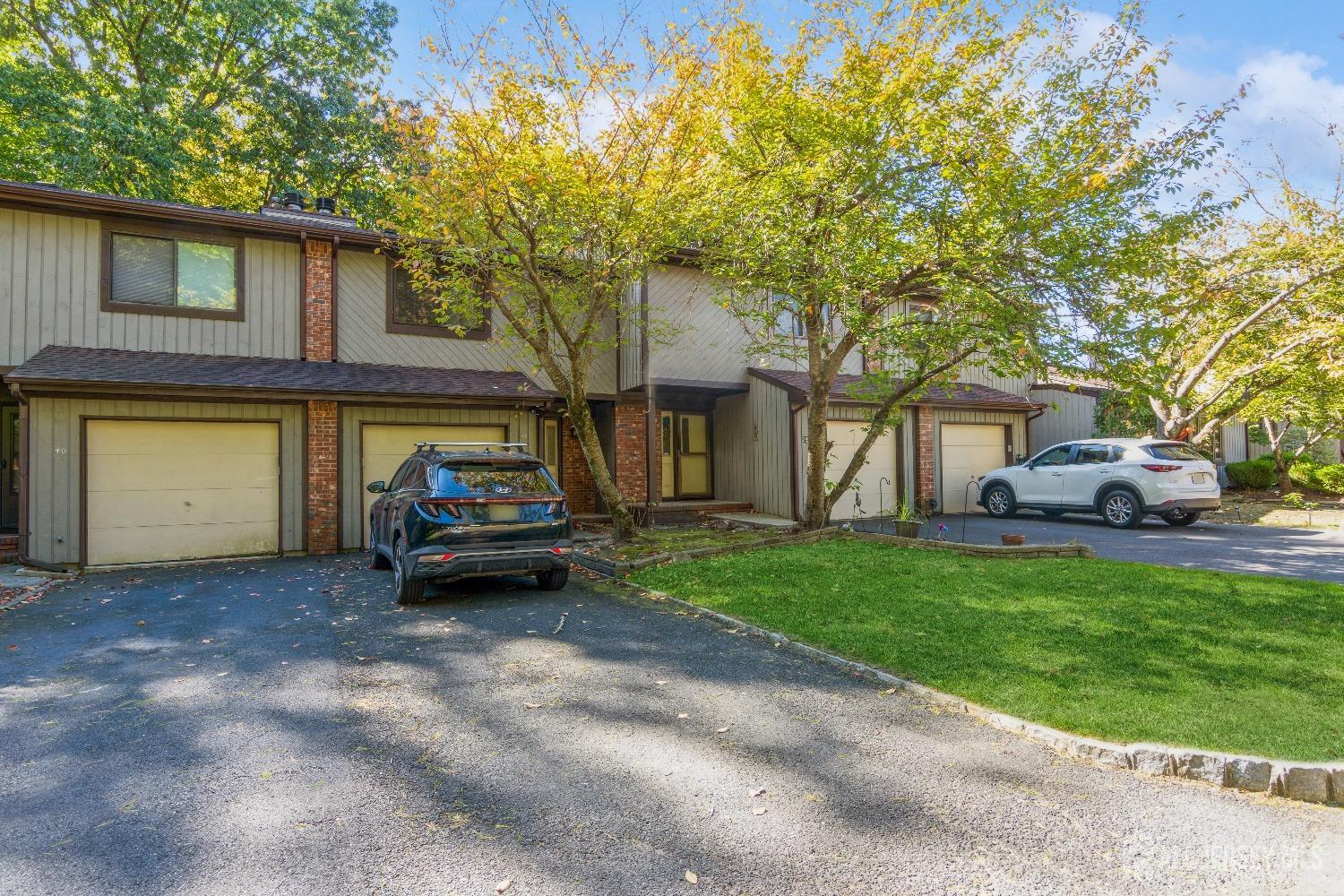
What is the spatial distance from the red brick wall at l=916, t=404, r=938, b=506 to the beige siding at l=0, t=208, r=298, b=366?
12723 millimetres

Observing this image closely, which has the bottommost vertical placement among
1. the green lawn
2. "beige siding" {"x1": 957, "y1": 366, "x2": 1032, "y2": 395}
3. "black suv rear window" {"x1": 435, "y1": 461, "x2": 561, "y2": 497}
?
the green lawn

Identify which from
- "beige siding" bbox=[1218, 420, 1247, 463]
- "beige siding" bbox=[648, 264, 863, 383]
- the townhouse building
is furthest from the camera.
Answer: "beige siding" bbox=[1218, 420, 1247, 463]

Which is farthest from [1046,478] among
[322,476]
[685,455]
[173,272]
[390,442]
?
[173,272]

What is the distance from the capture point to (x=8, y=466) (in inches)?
483

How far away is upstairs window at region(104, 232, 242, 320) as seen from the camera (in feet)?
36.2

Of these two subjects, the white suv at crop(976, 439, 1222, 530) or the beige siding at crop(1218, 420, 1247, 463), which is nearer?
the white suv at crop(976, 439, 1222, 530)

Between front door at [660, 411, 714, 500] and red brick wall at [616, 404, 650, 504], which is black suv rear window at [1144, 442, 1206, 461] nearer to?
front door at [660, 411, 714, 500]

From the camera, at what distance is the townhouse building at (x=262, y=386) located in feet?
34.0

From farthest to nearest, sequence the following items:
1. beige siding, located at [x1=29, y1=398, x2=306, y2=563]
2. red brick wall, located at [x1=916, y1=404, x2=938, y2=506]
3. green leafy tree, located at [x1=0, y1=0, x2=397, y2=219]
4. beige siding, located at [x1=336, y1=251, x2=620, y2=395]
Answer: green leafy tree, located at [x1=0, y1=0, x2=397, y2=219] < red brick wall, located at [x1=916, y1=404, x2=938, y2=506] < beige siding, located at [x1=336, y1=251, x2=620, y2=395] < beige siding, located at [x1=29, y1=398, x2=306, y2=563]

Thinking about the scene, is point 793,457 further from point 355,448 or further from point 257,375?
point 257,375

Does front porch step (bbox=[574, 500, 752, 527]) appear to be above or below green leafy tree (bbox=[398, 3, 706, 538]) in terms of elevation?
below

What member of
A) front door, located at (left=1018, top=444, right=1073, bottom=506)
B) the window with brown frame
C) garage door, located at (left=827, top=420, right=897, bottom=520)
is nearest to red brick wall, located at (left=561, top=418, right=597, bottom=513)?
the window with brown frame

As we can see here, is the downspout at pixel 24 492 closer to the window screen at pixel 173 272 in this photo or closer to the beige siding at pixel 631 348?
the window screen at pixel 173 272

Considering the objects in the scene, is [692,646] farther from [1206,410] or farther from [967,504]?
[1206,410]
